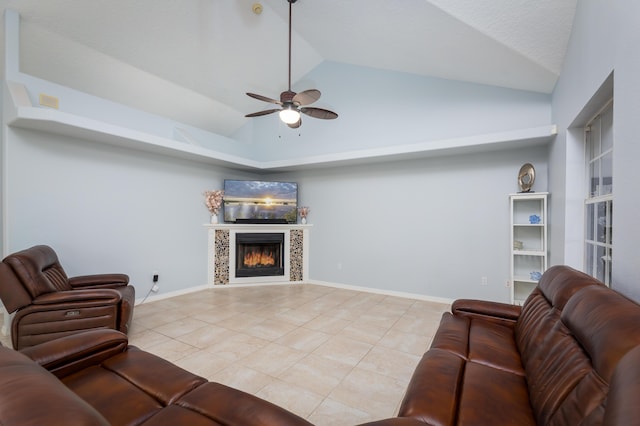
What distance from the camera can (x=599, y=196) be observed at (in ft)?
7.73

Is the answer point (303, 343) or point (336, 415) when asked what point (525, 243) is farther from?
point (336, 415)

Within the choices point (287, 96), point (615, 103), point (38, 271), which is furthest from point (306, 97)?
point (38, 271)

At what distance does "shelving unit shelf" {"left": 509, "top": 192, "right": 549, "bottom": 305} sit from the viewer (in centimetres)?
377

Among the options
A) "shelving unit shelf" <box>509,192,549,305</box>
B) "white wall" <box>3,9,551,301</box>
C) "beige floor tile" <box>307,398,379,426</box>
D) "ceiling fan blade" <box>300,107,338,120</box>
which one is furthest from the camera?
"shelving unit shelf" <box>509,192,549,305</box>

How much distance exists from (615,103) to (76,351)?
3.41 metres

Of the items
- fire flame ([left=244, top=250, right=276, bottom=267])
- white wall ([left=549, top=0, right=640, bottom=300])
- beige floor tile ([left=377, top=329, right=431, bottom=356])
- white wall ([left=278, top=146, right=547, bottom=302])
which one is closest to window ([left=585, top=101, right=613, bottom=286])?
white wall ([left=549, top=0, right=640, bottom=300])

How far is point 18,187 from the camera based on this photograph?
3211 mm

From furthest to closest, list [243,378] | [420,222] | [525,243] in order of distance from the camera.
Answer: [420,222] → [525,243] → [243,378]

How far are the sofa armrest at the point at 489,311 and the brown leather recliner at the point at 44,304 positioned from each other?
3.22 metres

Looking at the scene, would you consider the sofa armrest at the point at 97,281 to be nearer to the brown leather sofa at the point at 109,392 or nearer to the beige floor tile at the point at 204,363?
the beige floor tile at the point at 204,363

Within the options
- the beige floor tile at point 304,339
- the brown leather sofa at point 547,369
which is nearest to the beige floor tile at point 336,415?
the brown leather sofa at point 547,369

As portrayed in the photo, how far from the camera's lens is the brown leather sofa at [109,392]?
67 cm

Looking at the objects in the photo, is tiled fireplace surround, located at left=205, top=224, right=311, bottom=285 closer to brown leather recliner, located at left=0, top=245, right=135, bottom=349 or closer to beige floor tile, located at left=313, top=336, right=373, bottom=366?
brown leather recliner, located at left=0, top=245, right=135, bottom=349

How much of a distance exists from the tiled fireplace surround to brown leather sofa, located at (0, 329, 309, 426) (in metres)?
3.70
